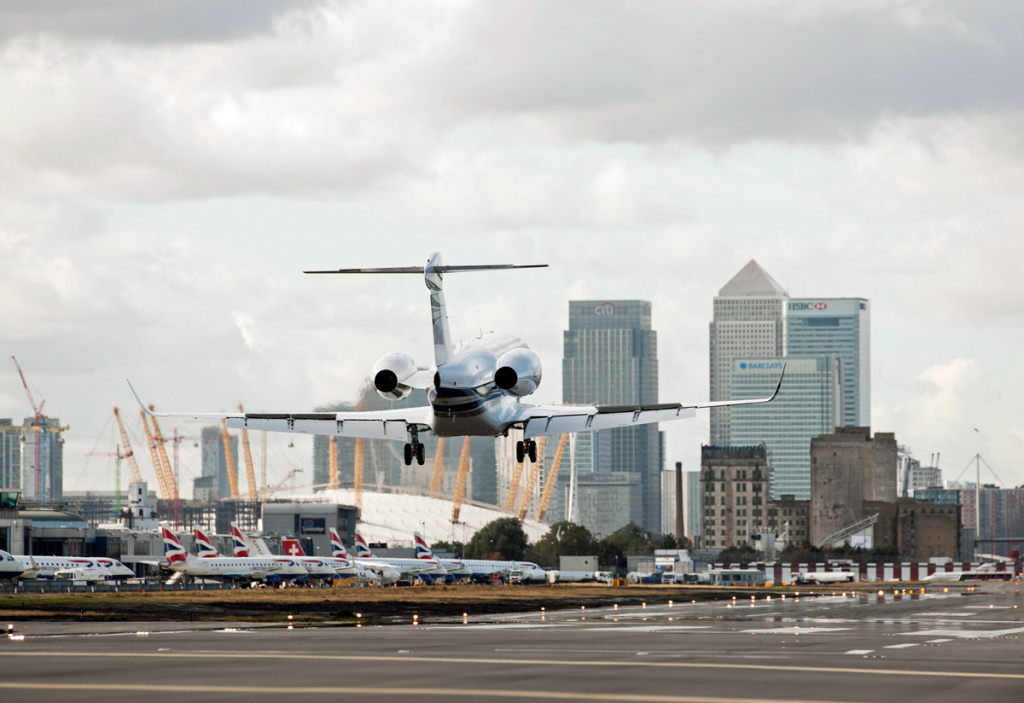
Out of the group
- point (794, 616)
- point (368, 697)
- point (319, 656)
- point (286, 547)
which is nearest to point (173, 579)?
point (286, 547)

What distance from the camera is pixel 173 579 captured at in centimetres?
16625

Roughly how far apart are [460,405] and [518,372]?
10.2ft

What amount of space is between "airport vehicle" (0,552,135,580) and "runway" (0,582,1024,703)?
101230 millimetres

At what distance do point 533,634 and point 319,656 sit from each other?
16.8m

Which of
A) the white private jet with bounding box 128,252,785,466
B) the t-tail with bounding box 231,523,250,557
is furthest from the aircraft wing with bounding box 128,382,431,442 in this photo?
the t-tail with bounding box 231,523,250,557

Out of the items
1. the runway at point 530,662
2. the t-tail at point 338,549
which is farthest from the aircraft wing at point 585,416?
the t-tail at point 338,549

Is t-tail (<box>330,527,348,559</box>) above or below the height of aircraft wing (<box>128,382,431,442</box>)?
below

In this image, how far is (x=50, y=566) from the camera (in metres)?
162

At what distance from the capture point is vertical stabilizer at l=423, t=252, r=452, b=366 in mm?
63031

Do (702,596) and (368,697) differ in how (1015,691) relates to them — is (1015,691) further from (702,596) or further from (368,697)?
(702,596)

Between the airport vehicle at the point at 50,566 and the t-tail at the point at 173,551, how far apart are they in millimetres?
13863

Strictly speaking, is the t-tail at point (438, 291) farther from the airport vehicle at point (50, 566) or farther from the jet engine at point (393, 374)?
the airport vehicle at point (50, 566)

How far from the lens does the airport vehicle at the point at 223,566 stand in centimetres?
15712

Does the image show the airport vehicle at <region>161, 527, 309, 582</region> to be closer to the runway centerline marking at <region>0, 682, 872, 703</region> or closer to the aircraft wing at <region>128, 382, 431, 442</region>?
the aircraft wing at <region>128, 382, 431, 442</region>
